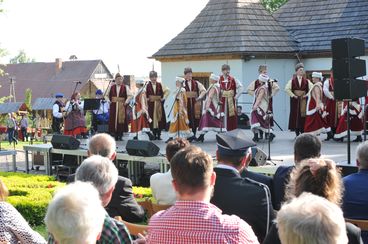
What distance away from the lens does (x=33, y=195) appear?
1042cm

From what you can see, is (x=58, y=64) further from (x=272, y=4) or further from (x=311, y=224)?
(x=311, y=224)

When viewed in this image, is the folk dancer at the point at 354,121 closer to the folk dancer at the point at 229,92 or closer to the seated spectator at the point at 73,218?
the folk dancer at the point at 229,92

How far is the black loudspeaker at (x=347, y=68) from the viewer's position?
10828mm

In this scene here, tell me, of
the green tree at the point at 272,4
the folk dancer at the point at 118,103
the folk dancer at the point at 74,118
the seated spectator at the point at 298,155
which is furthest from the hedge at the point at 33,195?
the green tree at the point at 272,4

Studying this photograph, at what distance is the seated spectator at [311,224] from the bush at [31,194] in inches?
297

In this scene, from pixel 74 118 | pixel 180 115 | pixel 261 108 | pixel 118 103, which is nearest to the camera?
pixel 261 108

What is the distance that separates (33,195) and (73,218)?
24.5 feet

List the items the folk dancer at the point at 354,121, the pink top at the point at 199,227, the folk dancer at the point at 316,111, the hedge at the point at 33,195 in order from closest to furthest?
1. the pink top at the point at 199,227
2. the hedge at the point at 33,195
3. the folk dancer at the point at 354,121
4. the folk dancer at the point at 316,111

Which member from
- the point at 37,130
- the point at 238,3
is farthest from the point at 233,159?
the point at 37,130

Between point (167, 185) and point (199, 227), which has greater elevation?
point (199, 227)

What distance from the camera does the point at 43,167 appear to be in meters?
17.8

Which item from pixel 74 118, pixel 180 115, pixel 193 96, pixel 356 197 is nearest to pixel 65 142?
pixel 180 115

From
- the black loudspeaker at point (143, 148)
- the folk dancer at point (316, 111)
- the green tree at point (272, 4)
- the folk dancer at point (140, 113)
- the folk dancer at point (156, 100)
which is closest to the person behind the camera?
the black loudspeaker at point (143, 148)

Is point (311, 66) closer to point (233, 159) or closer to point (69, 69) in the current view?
point (233, 159)
